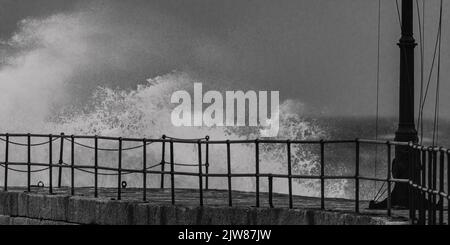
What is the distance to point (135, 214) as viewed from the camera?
2014 cm

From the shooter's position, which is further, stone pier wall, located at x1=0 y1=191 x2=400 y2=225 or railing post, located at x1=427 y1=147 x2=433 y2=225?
stone pier wall, located at x1=0 y1=191 x2=400 y2=225

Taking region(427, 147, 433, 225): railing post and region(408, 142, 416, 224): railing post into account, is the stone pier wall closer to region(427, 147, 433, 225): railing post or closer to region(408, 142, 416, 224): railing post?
region(408, 142, 416, 224): railing post

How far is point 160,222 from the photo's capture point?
19.8 metres

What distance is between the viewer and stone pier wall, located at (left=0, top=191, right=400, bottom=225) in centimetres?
1842

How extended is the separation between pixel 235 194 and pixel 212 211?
3.87 meters

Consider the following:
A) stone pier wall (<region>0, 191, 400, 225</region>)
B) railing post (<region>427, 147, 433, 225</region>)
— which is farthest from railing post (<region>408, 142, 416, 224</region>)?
railing post (<region>427, 147, 433, 225</region>)

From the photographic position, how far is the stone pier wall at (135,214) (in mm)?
18422

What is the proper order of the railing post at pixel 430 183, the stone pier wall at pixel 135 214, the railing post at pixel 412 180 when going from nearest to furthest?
the railing post at pixel 430 183 → the railing post at pixel 412 180 → the stone pier wall at pixel 135 214

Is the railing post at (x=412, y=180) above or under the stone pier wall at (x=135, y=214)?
above

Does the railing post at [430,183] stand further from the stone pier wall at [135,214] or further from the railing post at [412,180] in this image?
the stone pier wall at [135,214]

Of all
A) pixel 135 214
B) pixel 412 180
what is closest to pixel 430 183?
pixel 412 180

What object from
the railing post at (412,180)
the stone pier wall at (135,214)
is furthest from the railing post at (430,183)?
the stone pier wall at (135,214)
